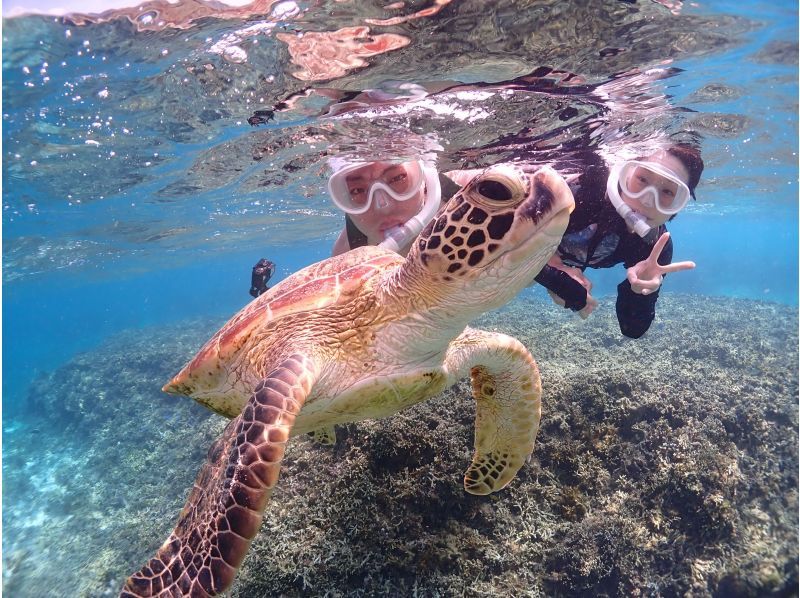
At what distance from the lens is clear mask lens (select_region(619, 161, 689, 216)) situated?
498 centimetres

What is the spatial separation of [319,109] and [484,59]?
2803mm

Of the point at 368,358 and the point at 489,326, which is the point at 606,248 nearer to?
the point at 368,358

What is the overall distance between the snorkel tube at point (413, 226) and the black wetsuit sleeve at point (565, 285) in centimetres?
153

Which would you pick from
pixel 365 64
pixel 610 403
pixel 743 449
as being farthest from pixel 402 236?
pixel 743 449

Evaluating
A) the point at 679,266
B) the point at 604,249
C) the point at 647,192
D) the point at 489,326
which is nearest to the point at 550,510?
the point at 679,266

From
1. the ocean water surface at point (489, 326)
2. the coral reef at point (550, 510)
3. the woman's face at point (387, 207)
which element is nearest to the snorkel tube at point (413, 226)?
the woman's face at point (387, 207)

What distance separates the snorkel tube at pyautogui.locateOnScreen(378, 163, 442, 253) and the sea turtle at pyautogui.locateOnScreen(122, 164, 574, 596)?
1610mm

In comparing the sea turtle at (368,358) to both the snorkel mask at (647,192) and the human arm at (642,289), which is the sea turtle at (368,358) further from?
the snorkel mask at (647,192)

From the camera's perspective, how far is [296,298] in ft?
9.93

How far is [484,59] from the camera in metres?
5.06

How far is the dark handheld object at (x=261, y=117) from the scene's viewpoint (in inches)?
271

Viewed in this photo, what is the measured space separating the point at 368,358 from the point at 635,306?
4.02 m

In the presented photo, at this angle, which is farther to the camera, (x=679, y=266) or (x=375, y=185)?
(x=375, y=185)

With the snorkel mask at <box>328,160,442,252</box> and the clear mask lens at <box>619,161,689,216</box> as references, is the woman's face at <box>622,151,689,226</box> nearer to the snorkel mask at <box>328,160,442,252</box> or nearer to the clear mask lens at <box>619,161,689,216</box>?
the clear mask lens at <box>619,161,689,216</box>
